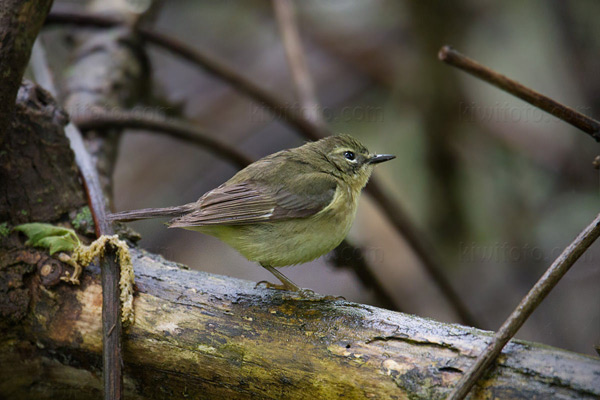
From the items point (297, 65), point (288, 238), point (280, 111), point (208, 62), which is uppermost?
point (297, 65)

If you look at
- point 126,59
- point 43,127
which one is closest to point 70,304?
point 43,127

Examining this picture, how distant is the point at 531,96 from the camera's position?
233 cm

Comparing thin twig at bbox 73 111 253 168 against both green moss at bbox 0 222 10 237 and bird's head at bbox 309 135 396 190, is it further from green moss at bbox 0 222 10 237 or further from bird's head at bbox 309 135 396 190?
green moss at bbox 0 222 10 237

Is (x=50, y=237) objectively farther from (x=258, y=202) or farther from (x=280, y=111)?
(x=280, y=111)

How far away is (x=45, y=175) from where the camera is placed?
2.72m

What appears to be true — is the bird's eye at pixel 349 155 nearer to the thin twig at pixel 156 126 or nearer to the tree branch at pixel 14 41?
the thin twig at pixel 156 126

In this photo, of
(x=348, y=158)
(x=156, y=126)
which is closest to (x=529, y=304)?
(x=348, y=158)

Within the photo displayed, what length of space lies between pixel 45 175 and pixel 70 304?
2.29ft

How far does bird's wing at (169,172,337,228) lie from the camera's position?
9.30 feet

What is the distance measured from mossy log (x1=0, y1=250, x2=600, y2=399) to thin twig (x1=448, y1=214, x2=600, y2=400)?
8 centimetres

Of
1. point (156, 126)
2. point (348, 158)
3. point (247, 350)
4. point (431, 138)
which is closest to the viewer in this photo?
point (247, 350)

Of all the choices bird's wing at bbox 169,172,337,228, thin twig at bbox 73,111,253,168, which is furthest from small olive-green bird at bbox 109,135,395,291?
thin twig at bbox 73,111,253,168

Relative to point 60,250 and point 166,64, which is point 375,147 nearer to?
point 166,64

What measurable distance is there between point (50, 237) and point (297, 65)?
2.92 metres
